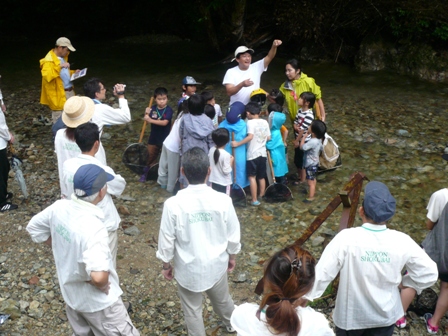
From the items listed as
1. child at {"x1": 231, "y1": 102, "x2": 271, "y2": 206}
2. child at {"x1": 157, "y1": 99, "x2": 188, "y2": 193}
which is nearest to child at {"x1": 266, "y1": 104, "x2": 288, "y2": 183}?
child at {"x1": 231, "y1": 102, "x2": 271, "y2": 206}

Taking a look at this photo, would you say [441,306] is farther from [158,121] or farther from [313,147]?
[158,121]

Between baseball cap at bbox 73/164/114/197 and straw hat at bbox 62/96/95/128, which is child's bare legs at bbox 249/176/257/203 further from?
baseball cap at bbox 73/164/114/197

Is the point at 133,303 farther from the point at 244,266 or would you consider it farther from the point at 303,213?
the point at 303,213

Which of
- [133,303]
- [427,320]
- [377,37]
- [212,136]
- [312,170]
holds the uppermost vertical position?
[377,37]

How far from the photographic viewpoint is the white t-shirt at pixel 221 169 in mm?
5811

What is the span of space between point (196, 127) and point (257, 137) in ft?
2.71

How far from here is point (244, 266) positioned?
5.32 meters

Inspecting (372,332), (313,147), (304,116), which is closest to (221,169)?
(313,147)

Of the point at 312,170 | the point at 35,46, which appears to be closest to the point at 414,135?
the point at 312,170

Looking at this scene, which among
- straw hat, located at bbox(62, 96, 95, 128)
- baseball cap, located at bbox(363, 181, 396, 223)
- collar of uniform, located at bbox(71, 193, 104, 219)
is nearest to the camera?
baseball cap, located at bbox(363, 181, 396, 223)

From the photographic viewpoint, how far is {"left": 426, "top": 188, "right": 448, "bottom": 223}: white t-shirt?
13.3ft

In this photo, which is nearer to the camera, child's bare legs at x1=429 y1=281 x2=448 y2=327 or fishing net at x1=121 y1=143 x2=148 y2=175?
child's bare legs at x1=429 y1=281 x2=448 y2=327

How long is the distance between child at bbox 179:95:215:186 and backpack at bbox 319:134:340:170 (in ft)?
5.99

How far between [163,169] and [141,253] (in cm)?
148
